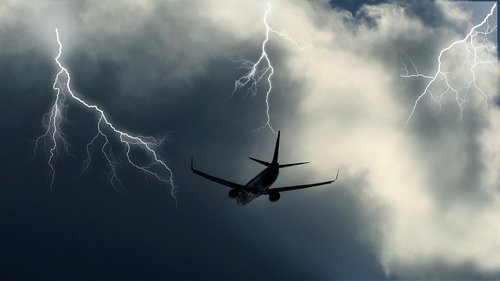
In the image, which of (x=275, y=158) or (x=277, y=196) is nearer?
(x=275, y=158)

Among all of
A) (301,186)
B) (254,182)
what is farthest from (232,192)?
(301,186)

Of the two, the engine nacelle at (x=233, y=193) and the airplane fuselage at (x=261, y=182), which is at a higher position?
the engine nacelle at (x=233, y=193)

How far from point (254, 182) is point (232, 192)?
15.9ft

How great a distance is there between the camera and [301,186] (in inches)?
3381

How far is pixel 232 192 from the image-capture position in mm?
88250

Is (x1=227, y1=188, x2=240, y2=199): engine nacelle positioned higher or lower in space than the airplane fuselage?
higher

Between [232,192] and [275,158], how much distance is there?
10277 millimetres

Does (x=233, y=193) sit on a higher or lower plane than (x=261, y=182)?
higher

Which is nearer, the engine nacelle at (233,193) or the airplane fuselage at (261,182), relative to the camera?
the airplane fuselage at (261,182)

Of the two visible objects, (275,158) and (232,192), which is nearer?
(275,158)

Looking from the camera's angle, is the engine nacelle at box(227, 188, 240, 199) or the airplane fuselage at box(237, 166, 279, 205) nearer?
the airplane fuselage at box(237, 166, 279, 205)

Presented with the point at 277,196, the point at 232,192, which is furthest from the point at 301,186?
the point at 232,192

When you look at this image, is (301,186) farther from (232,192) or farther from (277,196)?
(232,192)

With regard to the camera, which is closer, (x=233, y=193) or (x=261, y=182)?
(x=261, y=182)
